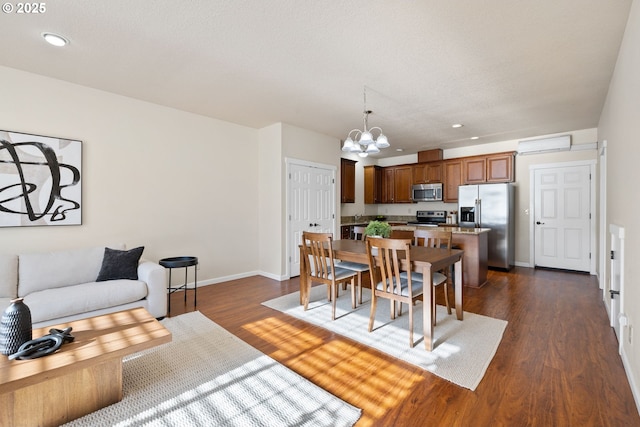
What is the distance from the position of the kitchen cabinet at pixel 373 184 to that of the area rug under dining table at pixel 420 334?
4010mm

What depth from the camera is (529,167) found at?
5.61m

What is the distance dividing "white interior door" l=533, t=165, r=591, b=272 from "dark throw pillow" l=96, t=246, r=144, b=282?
21.8 ft

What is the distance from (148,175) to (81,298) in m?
1.82

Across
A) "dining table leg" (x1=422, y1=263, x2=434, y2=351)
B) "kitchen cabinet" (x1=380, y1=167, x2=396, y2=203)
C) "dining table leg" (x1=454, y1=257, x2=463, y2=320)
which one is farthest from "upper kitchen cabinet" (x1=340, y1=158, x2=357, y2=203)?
"dining table leg" (x1=422, y1=263, x2=434, y2=351)

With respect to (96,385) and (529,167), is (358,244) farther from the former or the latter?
(529,167)

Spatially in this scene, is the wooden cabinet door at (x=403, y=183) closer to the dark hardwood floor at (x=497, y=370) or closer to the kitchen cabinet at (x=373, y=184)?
the kitchen cabinet at (x=373, y=184)

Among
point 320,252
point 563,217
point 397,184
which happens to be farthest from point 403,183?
point 320,252

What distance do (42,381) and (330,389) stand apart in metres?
1.56

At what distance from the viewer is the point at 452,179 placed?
248 inches

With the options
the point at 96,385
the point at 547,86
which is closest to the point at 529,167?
the point at 547,86

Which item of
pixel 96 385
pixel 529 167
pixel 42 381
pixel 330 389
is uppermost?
pixel 529 167

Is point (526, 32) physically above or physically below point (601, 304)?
above

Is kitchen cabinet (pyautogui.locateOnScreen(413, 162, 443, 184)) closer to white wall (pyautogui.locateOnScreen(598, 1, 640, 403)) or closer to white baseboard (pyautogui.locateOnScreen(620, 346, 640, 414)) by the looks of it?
white wall (pyautogui.locateOnScreen(598, 1, 640, 403))

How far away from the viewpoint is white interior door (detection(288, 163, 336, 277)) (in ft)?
16.0
